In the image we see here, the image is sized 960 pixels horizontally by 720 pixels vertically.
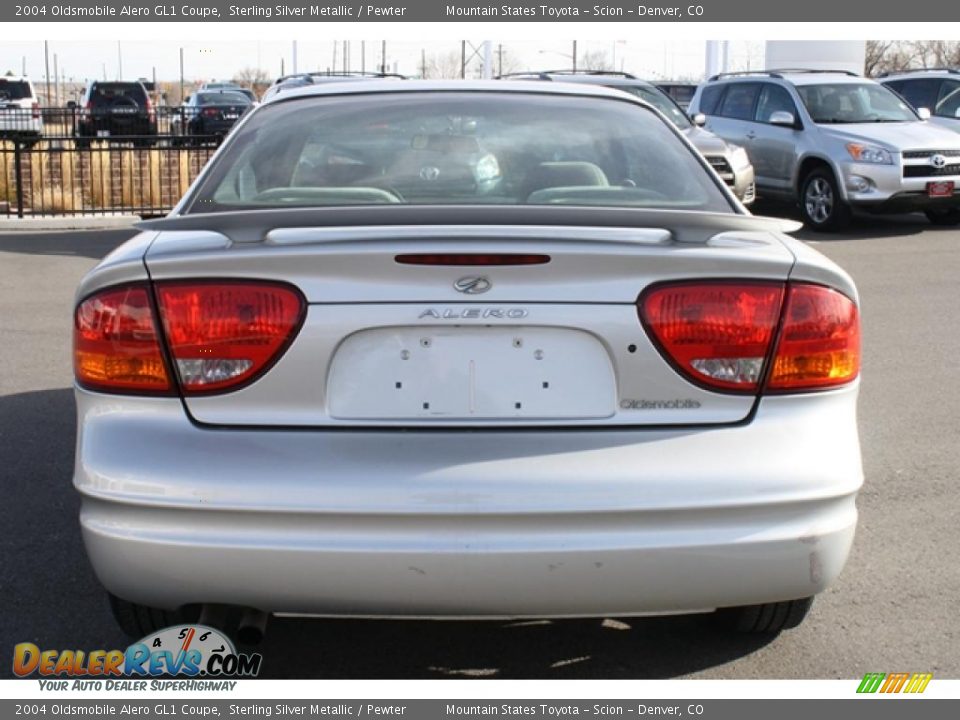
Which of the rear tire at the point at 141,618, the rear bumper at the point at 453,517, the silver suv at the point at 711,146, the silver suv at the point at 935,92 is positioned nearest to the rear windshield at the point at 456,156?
the rear bumper at the point at 453,517

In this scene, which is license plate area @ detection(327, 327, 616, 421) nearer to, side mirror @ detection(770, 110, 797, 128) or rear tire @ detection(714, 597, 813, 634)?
rear tire @ detection(714, 597, 813, 634)

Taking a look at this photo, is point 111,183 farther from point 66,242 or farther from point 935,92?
point 935,92

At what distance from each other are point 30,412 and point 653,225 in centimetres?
441

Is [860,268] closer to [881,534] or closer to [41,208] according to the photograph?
[881,534]

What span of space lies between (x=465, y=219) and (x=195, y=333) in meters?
0.70

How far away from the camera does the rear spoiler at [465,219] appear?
3.26 m

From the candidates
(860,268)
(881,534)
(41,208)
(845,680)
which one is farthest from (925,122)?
(845,680)

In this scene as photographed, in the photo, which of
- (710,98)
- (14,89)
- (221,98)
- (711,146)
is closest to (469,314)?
(711,146)

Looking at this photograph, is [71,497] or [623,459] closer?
[623,459]

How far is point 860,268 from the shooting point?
12.6 meters

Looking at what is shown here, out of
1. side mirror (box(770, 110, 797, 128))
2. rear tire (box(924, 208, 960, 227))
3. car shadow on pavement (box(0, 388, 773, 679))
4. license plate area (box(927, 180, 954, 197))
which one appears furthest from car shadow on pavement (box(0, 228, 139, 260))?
rear tire (box(924, 208, 960, 227))

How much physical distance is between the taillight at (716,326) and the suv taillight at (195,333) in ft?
2.77

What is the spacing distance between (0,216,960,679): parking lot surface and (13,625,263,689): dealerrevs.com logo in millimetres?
77

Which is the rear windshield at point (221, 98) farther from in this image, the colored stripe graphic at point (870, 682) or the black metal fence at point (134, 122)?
the colored stripe graphic at point (870, 682)
